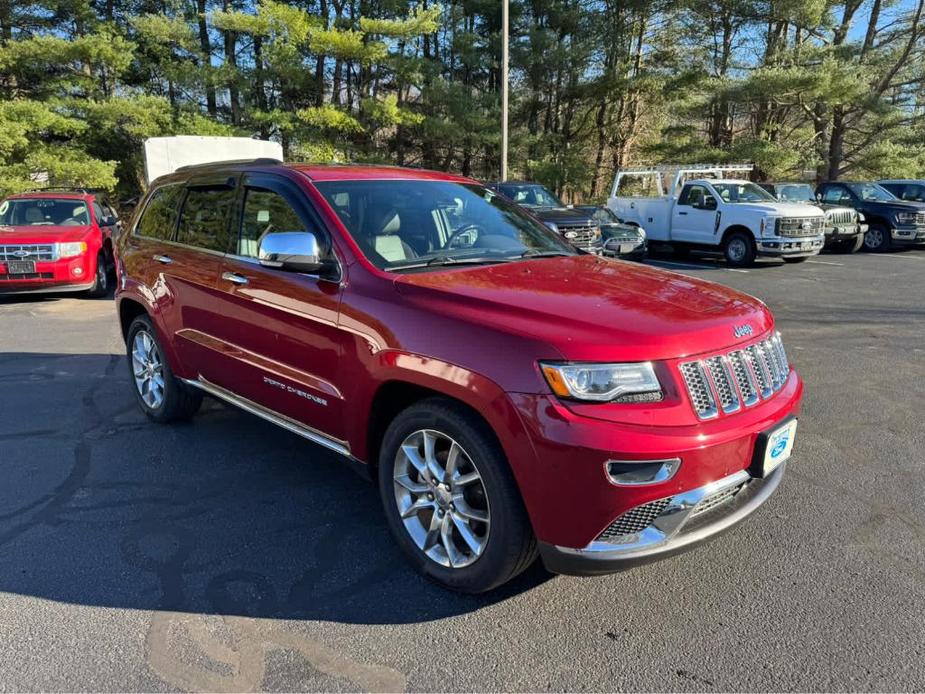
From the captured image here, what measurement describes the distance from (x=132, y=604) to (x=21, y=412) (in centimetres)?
322

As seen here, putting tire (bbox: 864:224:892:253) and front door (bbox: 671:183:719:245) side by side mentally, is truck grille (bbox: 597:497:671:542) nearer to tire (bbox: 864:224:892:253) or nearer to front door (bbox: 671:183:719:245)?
front door (bbox: 671:183:719:245)

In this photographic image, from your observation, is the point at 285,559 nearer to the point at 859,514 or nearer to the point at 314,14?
the point at 859,514

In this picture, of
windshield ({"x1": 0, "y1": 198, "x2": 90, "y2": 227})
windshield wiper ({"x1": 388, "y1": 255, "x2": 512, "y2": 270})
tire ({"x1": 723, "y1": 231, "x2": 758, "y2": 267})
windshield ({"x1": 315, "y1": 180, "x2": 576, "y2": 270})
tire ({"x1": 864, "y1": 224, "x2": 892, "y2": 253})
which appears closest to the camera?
windshield wiper ({"x1": 388, "y1": 255, "x2": 512, "y2": 270})

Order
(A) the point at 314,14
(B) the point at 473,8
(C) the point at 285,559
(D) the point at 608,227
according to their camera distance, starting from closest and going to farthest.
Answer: (C) the point at 285,559 < (D) the point at 608,227 < (A) the point at 314,14 < (B) the point at 473,8

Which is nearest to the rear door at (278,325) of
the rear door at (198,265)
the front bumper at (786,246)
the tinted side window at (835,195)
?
the rear door at (198,265)

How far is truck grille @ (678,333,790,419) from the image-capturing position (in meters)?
2.50

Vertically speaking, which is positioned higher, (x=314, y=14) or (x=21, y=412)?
(x=314, y=14)

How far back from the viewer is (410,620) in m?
2.71

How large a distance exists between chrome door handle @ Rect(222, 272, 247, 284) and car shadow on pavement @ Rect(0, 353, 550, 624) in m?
1.12

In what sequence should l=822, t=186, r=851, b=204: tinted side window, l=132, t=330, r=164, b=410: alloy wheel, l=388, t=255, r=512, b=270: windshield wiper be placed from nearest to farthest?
l=388, t=255, r=512, b=270: windshield wiper, l=132, t=330, r=164, b=410: alloy wheel, l=822, t=186, r=851, b=204: tinted side window

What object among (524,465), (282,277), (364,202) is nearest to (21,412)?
(282,277)

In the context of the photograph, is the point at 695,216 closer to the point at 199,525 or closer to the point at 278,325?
the point at 278,325

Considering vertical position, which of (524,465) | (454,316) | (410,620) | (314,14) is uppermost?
(314,14)

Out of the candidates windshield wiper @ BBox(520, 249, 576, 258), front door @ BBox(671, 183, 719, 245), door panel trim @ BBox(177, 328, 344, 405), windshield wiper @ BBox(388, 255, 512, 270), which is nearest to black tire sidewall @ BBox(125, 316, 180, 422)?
door panel trim @ BBox(177, 328, 344, 405)
